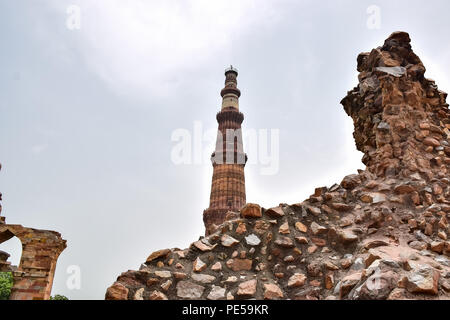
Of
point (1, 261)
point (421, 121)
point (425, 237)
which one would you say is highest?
point (421, 121)

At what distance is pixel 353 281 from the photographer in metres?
2.23

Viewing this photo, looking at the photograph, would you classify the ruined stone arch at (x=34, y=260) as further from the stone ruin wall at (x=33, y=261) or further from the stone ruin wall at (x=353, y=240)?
the stone ruin wall at (x=353, y=240)

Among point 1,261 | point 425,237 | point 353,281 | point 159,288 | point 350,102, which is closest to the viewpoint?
point 353,281

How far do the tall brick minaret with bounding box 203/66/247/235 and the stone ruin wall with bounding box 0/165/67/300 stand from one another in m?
15.2

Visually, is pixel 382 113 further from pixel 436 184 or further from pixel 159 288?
pixel 159 288

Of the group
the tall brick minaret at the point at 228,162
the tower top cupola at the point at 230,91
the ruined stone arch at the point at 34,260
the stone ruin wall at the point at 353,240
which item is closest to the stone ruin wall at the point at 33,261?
the ruined stone arch at the point at 34,260

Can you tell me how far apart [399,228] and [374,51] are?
110 inches

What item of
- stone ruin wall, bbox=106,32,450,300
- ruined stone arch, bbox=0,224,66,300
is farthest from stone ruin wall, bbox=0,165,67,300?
stone ruin wall, bbox=106,32,450,300

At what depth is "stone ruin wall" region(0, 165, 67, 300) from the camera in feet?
26.5

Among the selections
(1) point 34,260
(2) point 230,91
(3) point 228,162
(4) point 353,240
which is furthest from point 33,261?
(2) point 230,91

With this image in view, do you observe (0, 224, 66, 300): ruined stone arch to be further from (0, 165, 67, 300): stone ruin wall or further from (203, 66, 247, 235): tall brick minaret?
(203, 66, 247, 235): tall brick minaret

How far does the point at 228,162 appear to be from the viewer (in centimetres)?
2608

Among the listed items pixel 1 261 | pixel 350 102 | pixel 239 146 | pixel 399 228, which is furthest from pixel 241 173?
pixel 399 228

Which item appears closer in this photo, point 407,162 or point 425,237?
point 425,237
